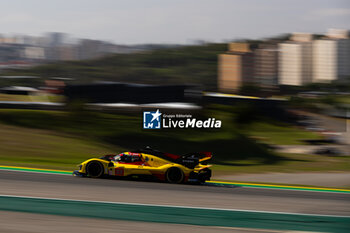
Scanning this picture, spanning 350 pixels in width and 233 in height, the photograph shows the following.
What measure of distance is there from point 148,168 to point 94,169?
1.55 m

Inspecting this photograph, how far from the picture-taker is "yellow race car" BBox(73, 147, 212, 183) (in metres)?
11.8

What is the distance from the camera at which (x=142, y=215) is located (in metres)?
7.71

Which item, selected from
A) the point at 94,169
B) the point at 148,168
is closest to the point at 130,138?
the point at 94,169

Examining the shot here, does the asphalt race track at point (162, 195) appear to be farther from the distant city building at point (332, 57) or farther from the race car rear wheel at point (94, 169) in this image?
the distant city building at point (332, 57)

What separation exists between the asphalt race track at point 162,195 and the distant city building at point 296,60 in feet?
161

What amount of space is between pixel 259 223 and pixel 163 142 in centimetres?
2141

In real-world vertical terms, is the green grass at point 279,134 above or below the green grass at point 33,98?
below

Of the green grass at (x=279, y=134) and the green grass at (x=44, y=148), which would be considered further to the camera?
the green grass at (x=279, y=134)

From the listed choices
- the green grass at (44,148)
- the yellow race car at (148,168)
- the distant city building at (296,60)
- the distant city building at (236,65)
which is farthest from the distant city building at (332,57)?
the yellow race car at (148,168)

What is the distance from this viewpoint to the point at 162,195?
9.77 metres

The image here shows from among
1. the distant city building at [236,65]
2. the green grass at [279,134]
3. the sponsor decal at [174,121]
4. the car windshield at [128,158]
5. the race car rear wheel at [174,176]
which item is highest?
the distant city building at [236,65]

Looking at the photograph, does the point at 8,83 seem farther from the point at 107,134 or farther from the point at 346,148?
the point at 346,148

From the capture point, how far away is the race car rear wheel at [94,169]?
38.8 ft

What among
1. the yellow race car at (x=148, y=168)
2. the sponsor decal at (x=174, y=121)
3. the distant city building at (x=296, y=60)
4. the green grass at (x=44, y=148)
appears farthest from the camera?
the distant city building at (x=296, y=60)
